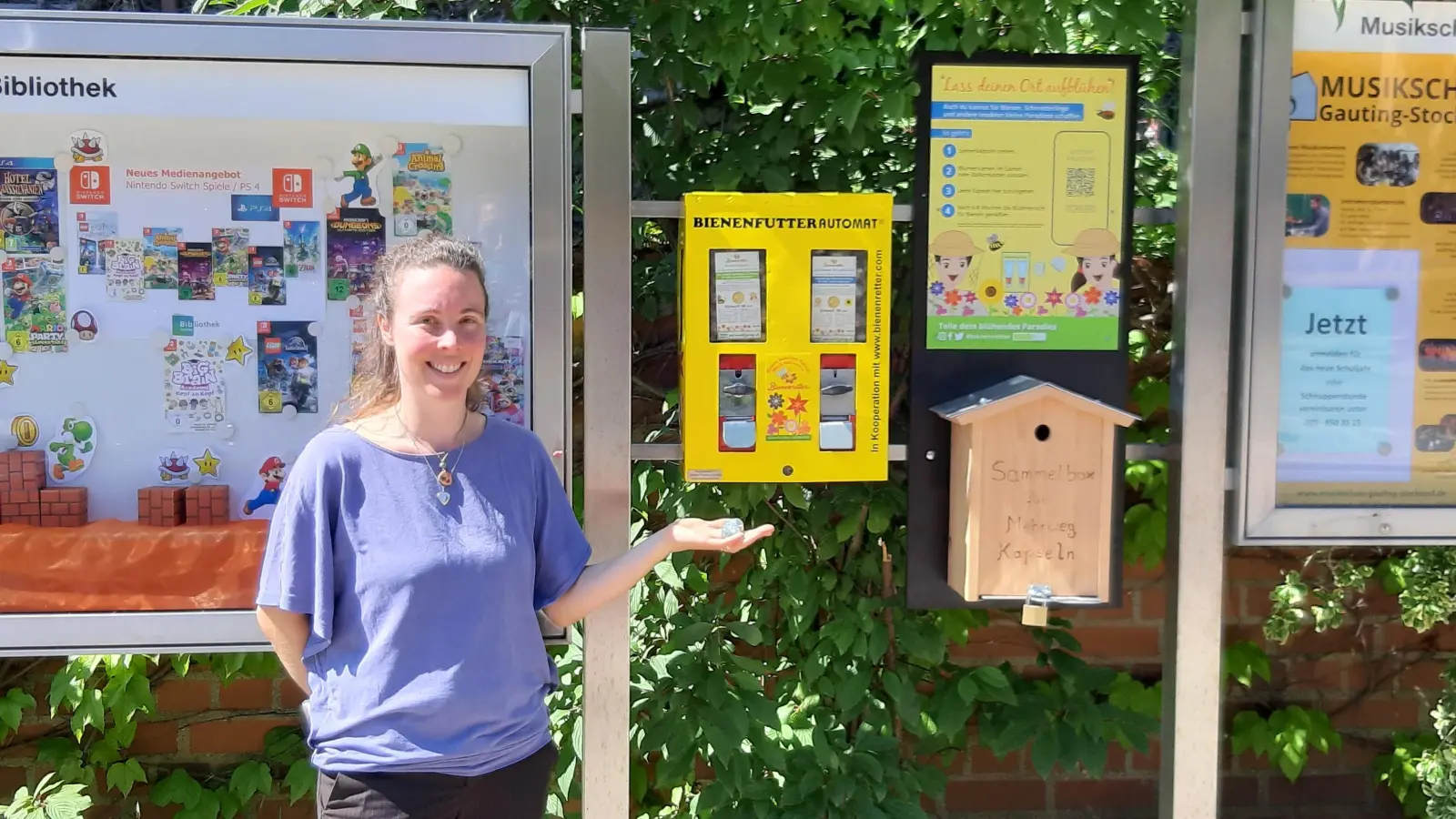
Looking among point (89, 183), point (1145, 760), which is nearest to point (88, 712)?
point (89, 183)

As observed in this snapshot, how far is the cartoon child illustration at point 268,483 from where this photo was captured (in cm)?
262

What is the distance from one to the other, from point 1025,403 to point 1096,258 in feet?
1.29

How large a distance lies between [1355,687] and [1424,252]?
1572 millimetres

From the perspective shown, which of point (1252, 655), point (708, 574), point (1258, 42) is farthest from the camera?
point (1252, 655)

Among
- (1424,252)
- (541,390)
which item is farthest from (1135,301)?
(541,390)

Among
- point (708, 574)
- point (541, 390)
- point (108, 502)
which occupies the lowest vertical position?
point (708, 574)

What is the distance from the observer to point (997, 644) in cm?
369

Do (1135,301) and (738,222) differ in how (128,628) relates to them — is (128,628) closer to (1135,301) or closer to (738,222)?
(738,222)

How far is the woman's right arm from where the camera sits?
2.00 meters

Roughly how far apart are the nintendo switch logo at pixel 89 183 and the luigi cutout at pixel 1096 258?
6.60 ft

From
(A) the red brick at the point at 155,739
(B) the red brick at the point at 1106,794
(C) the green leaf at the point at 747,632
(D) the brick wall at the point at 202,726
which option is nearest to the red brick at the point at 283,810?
(D) the brick wall at the point at 202,726

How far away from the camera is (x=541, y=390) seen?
259 cm

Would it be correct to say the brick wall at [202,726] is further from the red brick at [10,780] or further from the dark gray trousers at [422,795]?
the dark gray trousers at [422,795]

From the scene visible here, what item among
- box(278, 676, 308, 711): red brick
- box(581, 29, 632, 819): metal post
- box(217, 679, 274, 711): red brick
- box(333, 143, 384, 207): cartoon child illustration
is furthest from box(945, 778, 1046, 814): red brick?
box(333, 143, 384, 207): cartoon child illustration
